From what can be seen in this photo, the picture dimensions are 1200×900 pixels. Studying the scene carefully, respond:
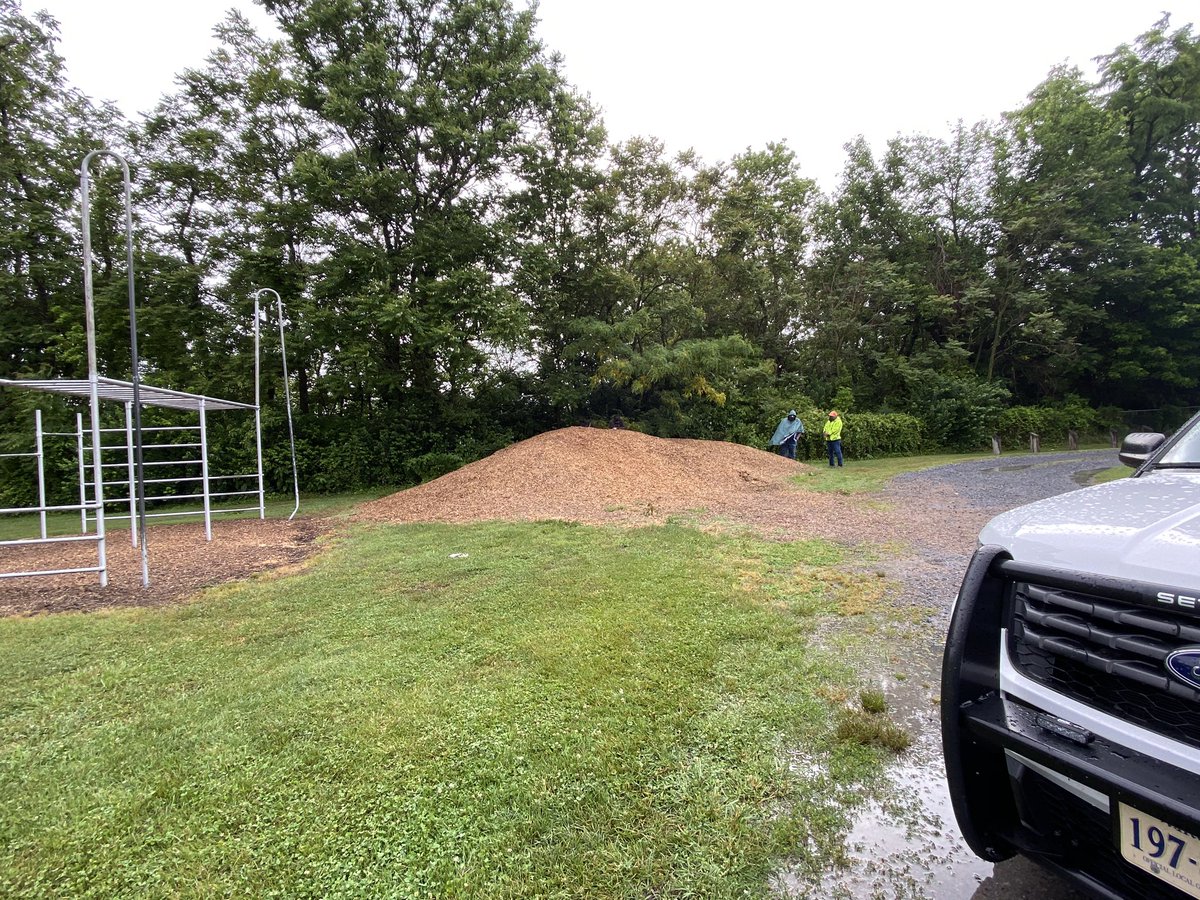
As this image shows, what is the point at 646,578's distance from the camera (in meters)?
4.92

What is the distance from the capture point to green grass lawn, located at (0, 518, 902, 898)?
1794 mm

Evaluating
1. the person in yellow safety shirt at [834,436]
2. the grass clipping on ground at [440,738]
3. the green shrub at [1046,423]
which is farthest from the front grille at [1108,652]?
the green shrub at [1046,423]

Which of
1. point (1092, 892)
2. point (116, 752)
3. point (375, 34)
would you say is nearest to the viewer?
point (1092, 892)

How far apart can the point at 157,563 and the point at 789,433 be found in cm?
1495

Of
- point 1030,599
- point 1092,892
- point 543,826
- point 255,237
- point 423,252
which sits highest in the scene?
point 255,237

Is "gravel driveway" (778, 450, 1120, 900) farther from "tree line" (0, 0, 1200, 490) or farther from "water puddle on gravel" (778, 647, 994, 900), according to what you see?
"tree line" (0, 0, 1200, 490)

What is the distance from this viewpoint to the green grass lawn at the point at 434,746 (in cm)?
179

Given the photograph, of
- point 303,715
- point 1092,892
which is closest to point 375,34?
point 303,715

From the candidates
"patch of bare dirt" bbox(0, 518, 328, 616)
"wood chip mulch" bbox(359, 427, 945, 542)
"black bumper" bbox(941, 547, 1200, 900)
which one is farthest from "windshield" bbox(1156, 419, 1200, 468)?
"patch of bare dirt" bbox(0, 518, 328, 616)

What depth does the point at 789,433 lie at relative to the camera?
52.9ft

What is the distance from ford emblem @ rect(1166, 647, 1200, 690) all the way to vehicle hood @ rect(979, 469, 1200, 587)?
0.15 metres

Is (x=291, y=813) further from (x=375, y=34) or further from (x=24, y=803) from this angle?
(x=375, y=34)

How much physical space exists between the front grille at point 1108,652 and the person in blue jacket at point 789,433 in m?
15.1

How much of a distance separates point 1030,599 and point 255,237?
16745 mm
